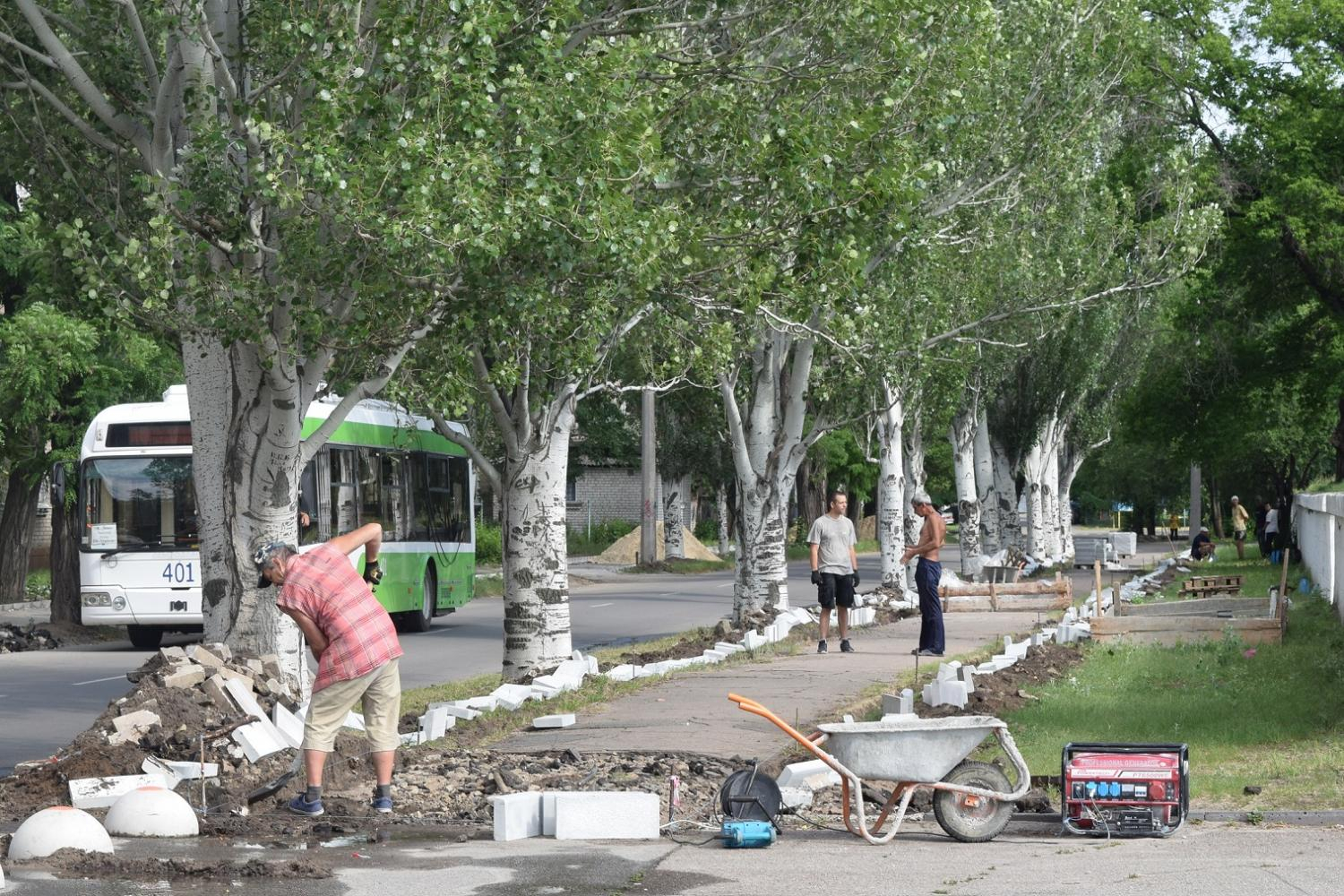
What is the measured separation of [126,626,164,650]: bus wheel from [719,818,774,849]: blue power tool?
16065 millimetres

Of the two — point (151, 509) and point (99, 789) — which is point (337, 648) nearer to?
point (99, 789)

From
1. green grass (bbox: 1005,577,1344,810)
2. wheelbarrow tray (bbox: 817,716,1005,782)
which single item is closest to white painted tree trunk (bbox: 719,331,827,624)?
green grass (bbox: 1005,577,1344,810)

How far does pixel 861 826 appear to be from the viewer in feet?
30.4

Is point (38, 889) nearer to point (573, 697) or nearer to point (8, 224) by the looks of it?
point (573, 697)

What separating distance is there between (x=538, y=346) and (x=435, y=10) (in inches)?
175

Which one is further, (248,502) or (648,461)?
(648,461)

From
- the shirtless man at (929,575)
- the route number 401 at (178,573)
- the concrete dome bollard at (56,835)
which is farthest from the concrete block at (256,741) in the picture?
the route number 401 at (178,573)

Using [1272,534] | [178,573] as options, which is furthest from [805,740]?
[1272,534]

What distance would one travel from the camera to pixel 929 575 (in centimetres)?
1912

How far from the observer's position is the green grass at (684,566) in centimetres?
4941

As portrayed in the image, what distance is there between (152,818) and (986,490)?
37617mm

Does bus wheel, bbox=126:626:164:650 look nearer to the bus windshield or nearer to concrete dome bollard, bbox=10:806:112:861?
the bus windshield

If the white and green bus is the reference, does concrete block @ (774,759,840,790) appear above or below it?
below

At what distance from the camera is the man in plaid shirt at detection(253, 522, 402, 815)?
1008 cm
